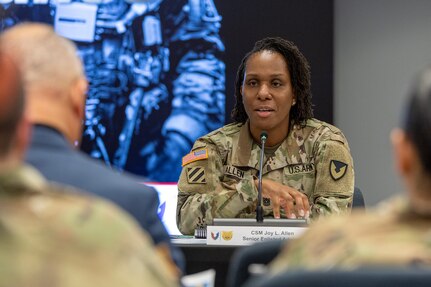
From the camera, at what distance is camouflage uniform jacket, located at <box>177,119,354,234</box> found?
12.2 ft

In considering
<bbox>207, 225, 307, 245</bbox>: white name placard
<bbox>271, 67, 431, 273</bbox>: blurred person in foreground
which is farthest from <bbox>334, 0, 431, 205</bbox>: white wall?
<bbox>271, 67, 431, 273</bbox>: blurred person in foreground

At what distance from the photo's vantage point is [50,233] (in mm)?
1124

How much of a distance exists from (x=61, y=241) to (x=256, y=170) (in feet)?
9.19

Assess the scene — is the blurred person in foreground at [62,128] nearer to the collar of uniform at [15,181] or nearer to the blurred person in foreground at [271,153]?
the collar of uniform at [15,181]

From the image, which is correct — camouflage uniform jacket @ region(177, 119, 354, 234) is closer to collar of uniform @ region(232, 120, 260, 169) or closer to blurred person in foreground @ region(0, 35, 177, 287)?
collar of uniform @ region(232, 120, 260, 169)

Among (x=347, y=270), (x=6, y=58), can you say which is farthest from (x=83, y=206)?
(x=347, y=270)

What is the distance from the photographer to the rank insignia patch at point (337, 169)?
3.83 meters

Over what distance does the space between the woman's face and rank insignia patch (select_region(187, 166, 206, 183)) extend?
319 millimetres

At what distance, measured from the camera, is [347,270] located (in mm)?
1250

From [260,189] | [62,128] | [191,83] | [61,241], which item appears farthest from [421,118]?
[191,83]

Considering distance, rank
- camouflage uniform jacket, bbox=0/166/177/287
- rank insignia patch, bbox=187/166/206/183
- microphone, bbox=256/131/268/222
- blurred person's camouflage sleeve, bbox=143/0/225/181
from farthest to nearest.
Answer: blurred person's camouflage sleeve, bbox=143/0/225/181 < rank insignia patch, bbox=187/166/206/183 < microphone, bbox=256/131/268/222 < camouflage uniform jacket, bbox=0/166/177/287

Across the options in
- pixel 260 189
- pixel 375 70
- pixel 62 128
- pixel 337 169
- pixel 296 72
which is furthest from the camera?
pixel 375 70

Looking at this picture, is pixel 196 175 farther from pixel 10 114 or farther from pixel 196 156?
pixel 10 114

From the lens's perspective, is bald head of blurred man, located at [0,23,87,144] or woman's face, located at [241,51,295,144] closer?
bald head of blurred man, located at [0,23,87,144]
